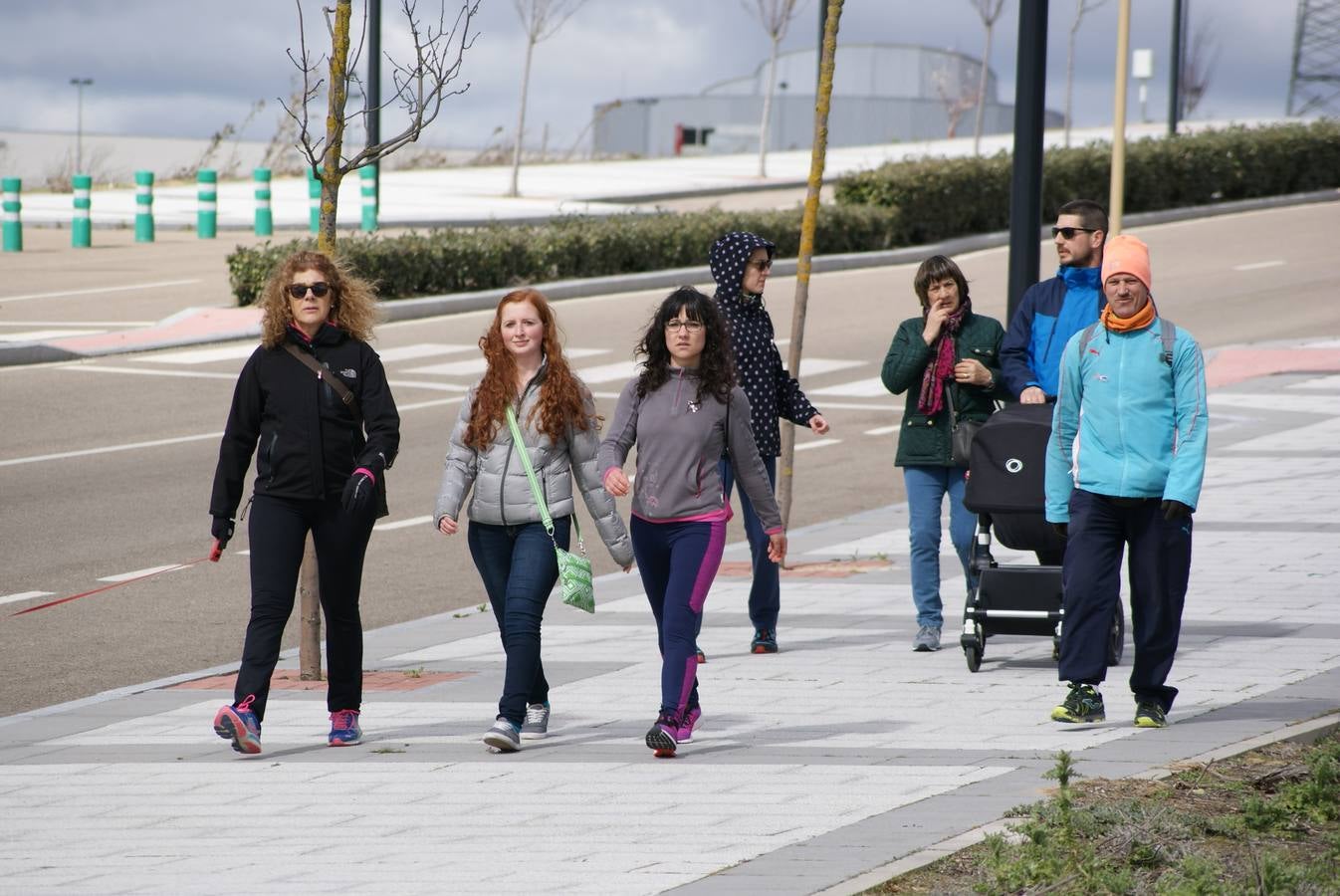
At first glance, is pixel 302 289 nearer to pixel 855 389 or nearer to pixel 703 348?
pixel 703 348

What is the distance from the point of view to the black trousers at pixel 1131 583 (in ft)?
24.0

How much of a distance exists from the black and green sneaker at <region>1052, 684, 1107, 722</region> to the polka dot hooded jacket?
6.29 feet

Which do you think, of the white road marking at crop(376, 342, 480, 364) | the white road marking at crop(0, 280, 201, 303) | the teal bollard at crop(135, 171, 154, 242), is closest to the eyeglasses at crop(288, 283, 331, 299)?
the white road marking at crop(376, 342, 480, 364)

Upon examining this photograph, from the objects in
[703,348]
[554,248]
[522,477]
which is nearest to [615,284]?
[554,248]

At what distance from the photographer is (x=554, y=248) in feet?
81.9

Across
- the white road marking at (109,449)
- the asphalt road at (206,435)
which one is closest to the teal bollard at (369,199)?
the asphalt road at (206,435)

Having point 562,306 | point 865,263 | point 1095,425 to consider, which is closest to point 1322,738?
point 1095,425

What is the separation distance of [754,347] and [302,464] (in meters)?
2.46

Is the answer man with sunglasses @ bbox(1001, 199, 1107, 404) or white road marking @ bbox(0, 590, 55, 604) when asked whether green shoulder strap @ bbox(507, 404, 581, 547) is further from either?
white road marking @ bbox(0, 590, 55, 604)

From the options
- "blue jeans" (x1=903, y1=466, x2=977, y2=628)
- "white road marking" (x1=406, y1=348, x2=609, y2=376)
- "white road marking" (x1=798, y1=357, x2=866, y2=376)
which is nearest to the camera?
"blue jeans" (x1=903, y1=466, x2=977, y2=628)

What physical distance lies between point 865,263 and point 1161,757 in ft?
72.7

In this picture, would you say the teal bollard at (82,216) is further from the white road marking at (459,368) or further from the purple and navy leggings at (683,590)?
the purple and navy leggings at (683,590)

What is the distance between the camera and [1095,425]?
290 inches

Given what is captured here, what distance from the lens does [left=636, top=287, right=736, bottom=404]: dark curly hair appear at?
24.4ft
